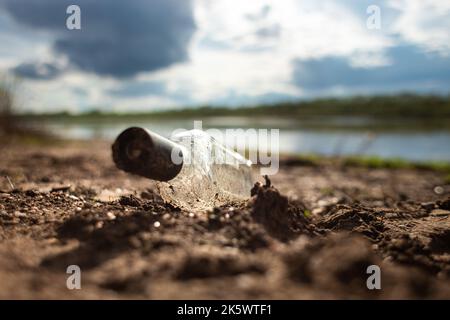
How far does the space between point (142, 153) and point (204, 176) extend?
0.74 metres

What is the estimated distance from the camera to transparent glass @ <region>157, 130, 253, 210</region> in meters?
2.91

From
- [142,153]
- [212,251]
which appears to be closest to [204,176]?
[142,153]

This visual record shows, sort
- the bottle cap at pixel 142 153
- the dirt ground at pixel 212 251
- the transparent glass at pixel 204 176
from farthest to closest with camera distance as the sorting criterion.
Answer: the transparent glass at pixel 204 176
the bottle cap at pixel 142 153
the dirt ground at pixel 212 251

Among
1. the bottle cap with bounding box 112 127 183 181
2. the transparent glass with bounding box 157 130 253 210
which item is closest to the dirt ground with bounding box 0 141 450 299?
the transparent glass with bounding box 157 130 253 210

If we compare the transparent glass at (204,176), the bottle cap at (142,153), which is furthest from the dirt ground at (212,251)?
the bottle cap at (142,153)

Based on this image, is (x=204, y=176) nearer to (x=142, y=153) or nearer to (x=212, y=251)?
(x=142, y=153)

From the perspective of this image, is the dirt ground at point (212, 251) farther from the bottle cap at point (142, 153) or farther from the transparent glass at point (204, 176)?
the bottle cap at point (142, 153)

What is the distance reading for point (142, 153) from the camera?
2373 millimetres

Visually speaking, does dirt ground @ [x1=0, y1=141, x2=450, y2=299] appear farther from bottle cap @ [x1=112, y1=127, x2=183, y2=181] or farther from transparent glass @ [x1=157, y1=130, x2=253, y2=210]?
bottle cap @ [x1=112, y1=127, x2=183, y2=181]

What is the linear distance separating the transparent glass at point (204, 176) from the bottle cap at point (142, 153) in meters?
0.27

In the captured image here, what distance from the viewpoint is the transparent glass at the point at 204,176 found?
2912mm

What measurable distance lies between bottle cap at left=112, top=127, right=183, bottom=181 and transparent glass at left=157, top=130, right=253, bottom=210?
0.27 metres

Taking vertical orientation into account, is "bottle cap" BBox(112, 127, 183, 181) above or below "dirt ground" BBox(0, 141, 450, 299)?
above

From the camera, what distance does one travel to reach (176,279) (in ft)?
5.75
